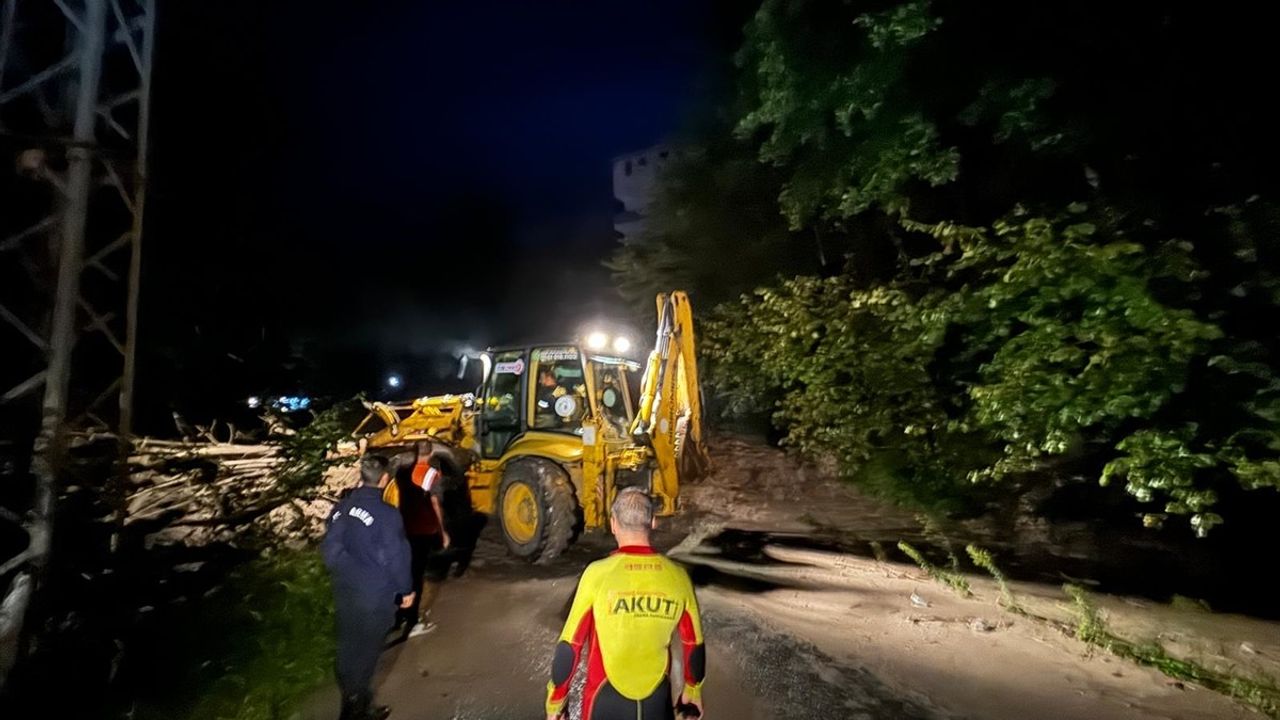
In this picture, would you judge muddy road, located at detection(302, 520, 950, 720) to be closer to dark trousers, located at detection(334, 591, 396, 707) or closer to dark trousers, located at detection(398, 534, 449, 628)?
dark trousers, located at detection(398, 534, 449, 628)

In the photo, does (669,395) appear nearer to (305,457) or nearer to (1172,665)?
(305,457)

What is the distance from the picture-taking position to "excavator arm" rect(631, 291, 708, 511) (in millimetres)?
9859

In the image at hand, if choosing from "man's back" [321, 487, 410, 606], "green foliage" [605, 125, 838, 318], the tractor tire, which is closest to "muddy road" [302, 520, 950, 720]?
"man's back" [321, 487, 410, 606]

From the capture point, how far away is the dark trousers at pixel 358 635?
4762 millimetres

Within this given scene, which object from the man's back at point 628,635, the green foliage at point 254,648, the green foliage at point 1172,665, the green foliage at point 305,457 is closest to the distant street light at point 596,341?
the green foliage at point 305,457

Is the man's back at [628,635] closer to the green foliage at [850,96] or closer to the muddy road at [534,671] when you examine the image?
the muddy road at [534,671]

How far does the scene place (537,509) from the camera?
9.34m

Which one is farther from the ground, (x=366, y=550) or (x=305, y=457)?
(x=305, y=457)

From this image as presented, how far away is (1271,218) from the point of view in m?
6.23

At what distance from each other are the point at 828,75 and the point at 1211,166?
3942 millimetres

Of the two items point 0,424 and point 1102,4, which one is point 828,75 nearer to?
point 1102,4

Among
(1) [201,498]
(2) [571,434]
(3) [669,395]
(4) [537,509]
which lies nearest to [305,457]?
(1) [201,498]

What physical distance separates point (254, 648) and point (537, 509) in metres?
3.99

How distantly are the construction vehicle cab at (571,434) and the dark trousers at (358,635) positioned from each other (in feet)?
14.3
